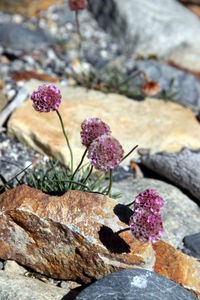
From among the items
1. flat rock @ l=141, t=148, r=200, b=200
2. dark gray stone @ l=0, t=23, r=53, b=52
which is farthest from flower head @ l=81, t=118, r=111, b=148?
dark gray stone @ l=0, t=23, r=53, b=52

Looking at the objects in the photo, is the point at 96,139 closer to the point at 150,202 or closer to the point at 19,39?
the point at 150,202

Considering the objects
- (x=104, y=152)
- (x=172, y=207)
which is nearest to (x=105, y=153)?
(x=104, y=152)

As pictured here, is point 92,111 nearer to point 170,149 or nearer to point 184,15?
point 170,149

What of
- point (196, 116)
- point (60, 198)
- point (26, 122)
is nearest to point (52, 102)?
point (60, 198)

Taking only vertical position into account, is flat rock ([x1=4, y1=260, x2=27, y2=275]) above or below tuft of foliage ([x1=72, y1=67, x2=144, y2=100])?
below

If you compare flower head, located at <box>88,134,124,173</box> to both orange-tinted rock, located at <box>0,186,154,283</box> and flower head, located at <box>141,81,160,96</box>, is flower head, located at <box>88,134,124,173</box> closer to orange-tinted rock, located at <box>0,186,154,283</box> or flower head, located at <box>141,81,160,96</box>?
orange-tinted rock, located at <box>0,186,154,283</box>

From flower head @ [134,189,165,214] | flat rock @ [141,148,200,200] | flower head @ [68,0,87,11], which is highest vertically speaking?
flower head @ [68,0,87,11]

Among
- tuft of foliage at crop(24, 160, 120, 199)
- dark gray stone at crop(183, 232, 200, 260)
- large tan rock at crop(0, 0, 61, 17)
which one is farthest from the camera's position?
large tan rock at crop(0, 0, 61, 17)

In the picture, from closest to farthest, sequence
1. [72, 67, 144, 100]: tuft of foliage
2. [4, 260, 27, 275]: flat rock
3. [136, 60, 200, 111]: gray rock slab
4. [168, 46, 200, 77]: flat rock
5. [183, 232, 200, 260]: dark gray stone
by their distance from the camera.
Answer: [4, 260, 27, 275]: flat rock < [183, 232, 200, 260]: dark gray stone < [72, 67, 144, 100]: tuft of foliage < [136, 60, 200, 111]: gray rock slab < [168, 46, 200, 77]: flat rock
